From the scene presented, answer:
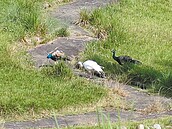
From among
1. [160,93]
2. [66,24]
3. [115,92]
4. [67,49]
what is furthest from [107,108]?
[66,24]

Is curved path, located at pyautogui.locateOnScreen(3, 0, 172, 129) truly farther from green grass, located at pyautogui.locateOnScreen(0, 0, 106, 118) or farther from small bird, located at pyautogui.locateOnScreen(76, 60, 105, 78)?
small bird, located at pyautogui.locateOnScreen(76, 60, 105, 78)

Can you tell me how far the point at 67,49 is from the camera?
1051 cm

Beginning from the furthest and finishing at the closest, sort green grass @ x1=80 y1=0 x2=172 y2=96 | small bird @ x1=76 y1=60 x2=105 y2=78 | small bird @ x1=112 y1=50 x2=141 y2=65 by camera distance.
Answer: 1. small bird @ x1=112 y1=50 x2=141 y2=65
2. green grass @ x1=80 y1=0 x2=172 y2=96
3. small bird @ x1=76 y1=60 x2=105 y2=78

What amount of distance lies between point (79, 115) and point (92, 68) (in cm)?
197

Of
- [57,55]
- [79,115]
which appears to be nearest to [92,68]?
[57,55]

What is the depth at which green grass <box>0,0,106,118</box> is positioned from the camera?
7.38 meters

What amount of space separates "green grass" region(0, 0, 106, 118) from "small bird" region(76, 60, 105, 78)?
0.59m

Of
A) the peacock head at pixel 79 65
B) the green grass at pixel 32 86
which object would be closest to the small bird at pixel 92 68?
the peacock head at pixel 79 65

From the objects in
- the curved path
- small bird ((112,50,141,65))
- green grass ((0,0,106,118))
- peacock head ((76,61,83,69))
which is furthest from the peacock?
small bird ((112,50,141,65))

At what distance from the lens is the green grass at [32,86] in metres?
7.38

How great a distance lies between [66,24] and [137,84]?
331 cm

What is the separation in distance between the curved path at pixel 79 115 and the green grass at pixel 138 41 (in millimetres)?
306

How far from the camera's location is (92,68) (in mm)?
9297

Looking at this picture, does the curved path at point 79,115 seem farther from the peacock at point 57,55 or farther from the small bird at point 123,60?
the small bird at point 123,60
